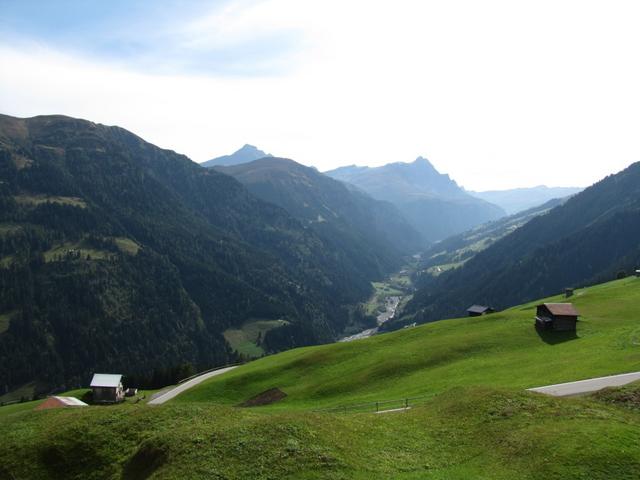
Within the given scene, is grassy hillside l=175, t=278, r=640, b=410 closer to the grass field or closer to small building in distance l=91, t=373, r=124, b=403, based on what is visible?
the grass field

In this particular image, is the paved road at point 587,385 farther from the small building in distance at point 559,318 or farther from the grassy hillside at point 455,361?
the small building in distance at point 559,318

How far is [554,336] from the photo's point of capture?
73125mm

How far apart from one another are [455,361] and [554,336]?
16.6m

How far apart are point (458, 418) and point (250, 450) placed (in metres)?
16.8

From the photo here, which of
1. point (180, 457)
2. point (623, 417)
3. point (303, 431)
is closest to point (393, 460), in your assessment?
point (303, 431)

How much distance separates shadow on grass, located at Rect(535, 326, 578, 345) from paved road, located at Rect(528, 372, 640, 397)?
870 inches

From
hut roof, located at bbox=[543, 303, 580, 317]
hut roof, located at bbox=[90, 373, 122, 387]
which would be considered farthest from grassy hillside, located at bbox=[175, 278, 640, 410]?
hut roof, located at bbox=[90, 373, 122, 387]

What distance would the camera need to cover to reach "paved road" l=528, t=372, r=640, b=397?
4534cm

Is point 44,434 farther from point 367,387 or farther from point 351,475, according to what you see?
point 367,387

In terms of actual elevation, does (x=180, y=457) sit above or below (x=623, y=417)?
above

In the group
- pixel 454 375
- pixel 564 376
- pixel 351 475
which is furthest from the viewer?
pixel 454 375

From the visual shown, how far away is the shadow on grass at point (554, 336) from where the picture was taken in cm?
7110

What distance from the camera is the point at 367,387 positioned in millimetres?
67875

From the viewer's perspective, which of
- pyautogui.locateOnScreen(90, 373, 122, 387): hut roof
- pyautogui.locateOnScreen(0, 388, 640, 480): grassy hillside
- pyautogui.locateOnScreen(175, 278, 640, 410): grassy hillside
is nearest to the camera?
pyautogui.locateOnScreen(0, 388, 640, 480): grassy hillside
